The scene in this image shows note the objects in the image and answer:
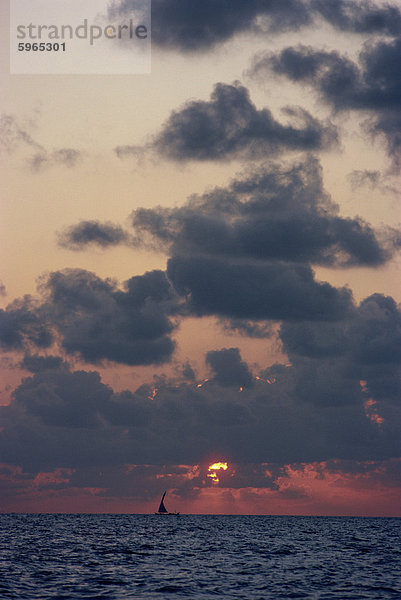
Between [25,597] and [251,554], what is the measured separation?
165 ft

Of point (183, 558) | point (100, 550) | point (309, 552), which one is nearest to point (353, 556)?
point (309, 552)

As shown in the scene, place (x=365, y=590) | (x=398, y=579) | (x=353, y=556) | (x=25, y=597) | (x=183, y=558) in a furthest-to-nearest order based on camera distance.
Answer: (x=353, y=556), (x=183, y=558), (x=398, y=579), (x=365, y=590), (x=25, y=597)

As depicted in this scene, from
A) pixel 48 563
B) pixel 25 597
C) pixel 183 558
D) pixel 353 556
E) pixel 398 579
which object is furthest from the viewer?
pixel 353 556

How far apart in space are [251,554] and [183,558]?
13149 mm

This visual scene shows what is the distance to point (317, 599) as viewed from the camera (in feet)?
180

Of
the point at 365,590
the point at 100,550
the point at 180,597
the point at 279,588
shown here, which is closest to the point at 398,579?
the point at 365,590

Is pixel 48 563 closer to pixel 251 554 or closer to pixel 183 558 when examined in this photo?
pixel 183 558

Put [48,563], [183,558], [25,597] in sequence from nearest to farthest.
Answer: [25,597] → [48,563] → [183,558]

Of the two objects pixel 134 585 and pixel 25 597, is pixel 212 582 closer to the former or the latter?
pixel 134 585

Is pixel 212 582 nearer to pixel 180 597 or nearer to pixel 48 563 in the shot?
pixel 180 597

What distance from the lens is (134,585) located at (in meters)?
60.7

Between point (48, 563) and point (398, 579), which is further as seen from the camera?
point (48, 563)

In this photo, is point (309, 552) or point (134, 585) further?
point (309, 552)

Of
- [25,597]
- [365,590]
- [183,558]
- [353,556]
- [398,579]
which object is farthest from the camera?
[353,556]
